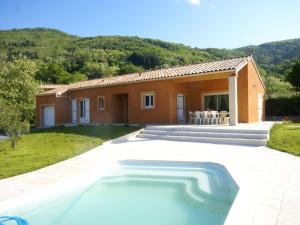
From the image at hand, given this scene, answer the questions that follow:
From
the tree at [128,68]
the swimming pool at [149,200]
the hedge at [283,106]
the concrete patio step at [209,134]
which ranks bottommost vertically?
the swimming pool at [149,200]

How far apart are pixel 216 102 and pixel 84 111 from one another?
12.4 m

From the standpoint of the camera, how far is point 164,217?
21.2 ft

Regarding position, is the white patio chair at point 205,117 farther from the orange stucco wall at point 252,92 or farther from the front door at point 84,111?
the front door at point 84,111

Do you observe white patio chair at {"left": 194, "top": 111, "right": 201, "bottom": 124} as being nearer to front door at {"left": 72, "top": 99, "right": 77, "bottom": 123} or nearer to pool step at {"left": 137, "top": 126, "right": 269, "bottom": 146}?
pool step at {"left": 137, "top": 126, "right": 269, "bottom": 146}

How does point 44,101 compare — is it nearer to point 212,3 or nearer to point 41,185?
point 212,3

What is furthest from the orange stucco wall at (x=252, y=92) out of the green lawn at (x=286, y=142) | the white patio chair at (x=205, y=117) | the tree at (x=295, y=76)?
the tree at (x=295, y=76)

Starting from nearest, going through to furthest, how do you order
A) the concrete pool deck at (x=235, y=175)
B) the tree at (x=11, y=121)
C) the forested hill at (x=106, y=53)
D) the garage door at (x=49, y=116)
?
the concrete pool deck at (x=235, y=175) → the tree at (x=11, y=121) → the garage door at (x=49, y=116) → the forested hill at (x=106, y=53)

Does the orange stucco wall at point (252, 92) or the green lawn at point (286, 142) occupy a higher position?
the orange stucco wall at point (252, 92)

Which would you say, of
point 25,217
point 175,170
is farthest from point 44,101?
point 25,217

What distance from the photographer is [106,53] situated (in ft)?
221

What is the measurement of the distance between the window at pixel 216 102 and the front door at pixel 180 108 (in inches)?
67.6

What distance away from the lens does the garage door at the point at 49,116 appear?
31092 millimetres

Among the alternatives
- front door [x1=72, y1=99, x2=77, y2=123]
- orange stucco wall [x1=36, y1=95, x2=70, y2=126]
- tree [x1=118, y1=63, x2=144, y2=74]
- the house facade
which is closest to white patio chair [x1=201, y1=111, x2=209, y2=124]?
the house facade

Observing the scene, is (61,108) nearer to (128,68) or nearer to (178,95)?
(178,95)
